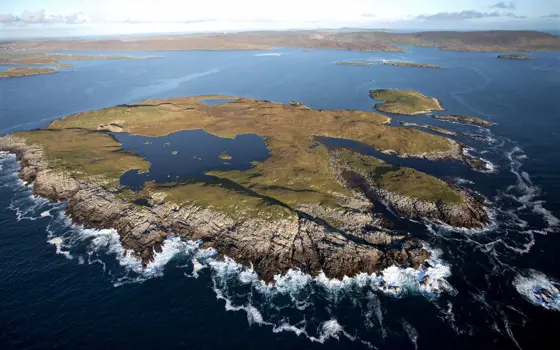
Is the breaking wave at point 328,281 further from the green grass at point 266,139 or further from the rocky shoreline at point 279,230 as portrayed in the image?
the green grass at point 266,139

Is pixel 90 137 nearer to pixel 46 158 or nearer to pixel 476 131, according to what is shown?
pixel 46 158

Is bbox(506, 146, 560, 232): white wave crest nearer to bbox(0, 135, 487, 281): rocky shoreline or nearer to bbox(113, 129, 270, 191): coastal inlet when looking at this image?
bbox(0, 135, 487, 281): rocky shoreline

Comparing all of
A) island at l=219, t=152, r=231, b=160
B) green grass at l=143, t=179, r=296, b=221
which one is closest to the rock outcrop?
green grass at l=143, t=179, r=296, b=221

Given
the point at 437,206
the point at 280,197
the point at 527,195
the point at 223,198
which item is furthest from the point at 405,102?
the point at 223,198

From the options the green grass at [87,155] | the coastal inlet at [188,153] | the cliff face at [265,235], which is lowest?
the cliff face at [265,235]

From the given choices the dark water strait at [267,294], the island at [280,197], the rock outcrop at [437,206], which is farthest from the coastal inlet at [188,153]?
the rock outcrop at [437,206]
